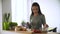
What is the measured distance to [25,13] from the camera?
1.33 meters

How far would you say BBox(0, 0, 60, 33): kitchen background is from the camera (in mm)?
1076

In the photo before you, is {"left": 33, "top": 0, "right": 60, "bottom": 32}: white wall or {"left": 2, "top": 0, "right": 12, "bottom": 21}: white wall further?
{"left": 2, "top": 0, "right": 12, "bottom": 21}: white wall

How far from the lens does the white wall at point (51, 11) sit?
1.06 metres

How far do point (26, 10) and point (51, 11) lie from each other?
1.11 ft

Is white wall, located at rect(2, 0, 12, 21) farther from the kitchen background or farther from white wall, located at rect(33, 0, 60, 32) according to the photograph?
white wall, located at rect(33, 0, 60, 32)

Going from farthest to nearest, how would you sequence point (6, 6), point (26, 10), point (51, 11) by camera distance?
point (6, 6), point (26, 10), point (51, 11)

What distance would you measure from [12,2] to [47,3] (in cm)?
56

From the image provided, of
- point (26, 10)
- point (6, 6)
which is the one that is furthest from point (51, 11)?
point (6, 6)

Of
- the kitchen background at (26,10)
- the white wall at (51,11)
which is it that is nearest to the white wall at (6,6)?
the kitchen background at (26,10)

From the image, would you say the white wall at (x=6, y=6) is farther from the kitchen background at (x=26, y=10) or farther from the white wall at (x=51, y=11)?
the white wall at (x=51, y=11)

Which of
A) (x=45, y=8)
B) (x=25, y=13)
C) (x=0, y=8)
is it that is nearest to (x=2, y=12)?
(x=0, y=8)

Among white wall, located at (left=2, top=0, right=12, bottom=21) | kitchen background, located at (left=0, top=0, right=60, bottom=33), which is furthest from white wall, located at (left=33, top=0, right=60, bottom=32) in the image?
white wall, located at (left=2, top=0, right=12, bottom=21)

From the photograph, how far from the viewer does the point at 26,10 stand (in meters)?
1.33

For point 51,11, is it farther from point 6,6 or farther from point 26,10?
point 6,6
